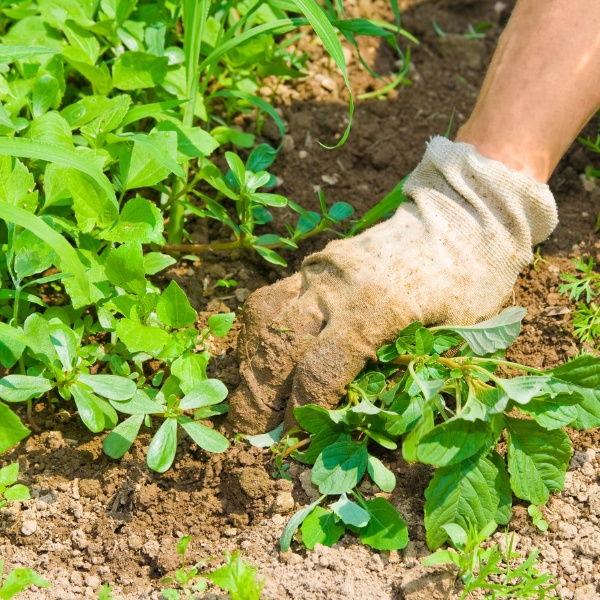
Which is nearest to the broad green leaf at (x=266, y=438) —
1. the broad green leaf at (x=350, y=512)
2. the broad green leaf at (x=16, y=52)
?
the broad green leaf at (x=350, y=512)

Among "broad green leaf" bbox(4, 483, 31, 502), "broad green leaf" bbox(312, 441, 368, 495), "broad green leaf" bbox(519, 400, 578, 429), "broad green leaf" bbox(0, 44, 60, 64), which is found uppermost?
"broad green leaf" bbox(0, 44, 60, 64)

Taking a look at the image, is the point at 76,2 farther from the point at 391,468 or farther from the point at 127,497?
the point at 391,468

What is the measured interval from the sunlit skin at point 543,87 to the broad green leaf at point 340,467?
0.79 m

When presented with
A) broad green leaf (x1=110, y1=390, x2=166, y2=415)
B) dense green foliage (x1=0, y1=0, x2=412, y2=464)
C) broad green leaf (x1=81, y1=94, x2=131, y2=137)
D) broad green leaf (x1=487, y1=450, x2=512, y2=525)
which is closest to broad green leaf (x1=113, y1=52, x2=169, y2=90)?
dense green foliage (x1=0, y1=0, x2=412, y2=464)

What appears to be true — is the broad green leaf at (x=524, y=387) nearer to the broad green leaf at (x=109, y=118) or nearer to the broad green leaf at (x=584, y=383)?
the broad green leaf at (x=584, y=383)

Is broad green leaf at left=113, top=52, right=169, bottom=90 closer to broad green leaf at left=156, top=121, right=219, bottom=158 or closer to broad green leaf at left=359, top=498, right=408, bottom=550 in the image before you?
broad green leaf at left=156, top=121, right=219, bottom=158

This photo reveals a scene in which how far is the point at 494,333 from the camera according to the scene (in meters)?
1.78

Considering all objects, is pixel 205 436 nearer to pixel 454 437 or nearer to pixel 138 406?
pixel 138 406

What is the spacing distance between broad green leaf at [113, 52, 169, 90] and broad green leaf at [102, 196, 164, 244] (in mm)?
434

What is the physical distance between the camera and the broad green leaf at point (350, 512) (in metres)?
1.66

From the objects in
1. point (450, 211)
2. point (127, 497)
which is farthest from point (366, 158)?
point (127, 497)

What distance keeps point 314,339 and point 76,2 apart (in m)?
1.23

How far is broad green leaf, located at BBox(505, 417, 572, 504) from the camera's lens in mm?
1716

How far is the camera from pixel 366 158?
8.49 ft
